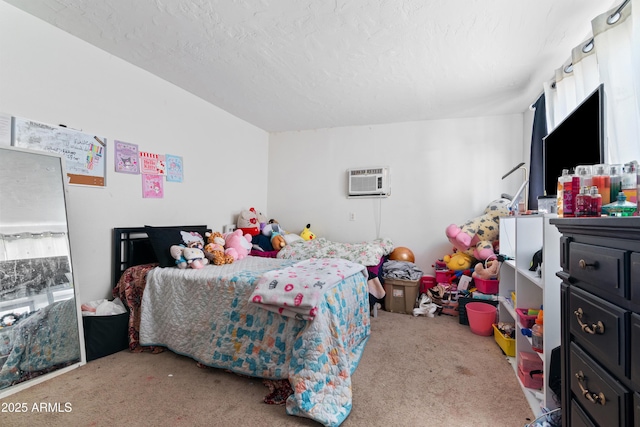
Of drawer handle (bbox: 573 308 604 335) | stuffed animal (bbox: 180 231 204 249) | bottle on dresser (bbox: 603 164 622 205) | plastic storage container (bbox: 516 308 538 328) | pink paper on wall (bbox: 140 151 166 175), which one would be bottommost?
plastic storage container (bbox: 516 308 538 328)

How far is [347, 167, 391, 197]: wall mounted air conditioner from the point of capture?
12.6 feet

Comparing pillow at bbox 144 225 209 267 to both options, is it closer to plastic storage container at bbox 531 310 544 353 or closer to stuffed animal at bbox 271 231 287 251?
stuffed animal at bbox 271 231 287 251

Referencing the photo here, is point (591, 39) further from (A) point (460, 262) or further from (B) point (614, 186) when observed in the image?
(A) point (460, 262)

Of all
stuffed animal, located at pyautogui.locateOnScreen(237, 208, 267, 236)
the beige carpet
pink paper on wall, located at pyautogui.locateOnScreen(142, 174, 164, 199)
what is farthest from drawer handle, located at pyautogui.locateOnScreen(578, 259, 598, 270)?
stuffed animal, located at pyautogui.locateOnScreen(237, 208, 267, 236)

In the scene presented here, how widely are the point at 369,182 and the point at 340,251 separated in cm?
114

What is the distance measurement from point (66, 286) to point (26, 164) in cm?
82

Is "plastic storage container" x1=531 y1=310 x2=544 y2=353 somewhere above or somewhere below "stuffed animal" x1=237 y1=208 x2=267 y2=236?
below

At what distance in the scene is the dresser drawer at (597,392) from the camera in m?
0.68

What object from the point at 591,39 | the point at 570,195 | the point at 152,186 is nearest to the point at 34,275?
the point at 152,186

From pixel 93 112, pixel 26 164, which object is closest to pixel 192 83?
pixel 93 112

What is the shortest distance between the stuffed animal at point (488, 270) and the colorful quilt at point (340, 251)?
971 mm

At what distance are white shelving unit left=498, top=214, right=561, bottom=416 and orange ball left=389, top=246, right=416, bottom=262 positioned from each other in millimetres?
1167

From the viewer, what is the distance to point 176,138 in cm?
287

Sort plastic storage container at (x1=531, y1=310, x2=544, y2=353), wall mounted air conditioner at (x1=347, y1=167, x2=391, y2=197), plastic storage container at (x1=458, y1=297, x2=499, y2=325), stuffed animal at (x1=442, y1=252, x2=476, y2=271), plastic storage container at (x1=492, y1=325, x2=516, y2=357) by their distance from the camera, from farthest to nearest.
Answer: wall mounted air conditioner at (x1=347, y1=167, x2=391, y2=197) → stuffed animal at (x1=442, y1=252, x2=476, y2=271) → plastic storage container at (x1=458, y1=297, x2=499, y2=325) → plastic storage container at (x1=492, y1=325, x2=516, y2=357) → plastic storage container at (x1=531, y1=310, x2=544, y2=353)
